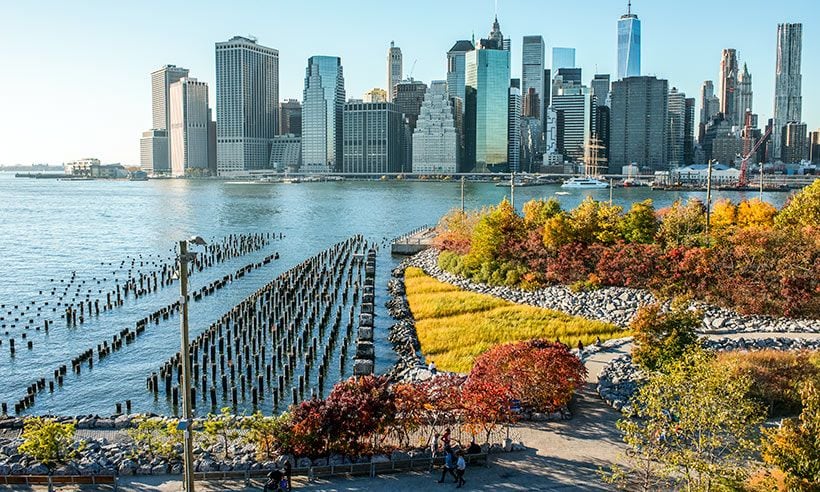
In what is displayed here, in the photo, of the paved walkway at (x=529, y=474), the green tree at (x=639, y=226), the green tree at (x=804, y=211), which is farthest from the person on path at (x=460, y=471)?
the green tree at (x=804, y=211)

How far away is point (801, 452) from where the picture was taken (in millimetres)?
16438

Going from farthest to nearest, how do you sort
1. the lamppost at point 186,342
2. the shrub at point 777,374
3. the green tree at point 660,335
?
the green tree at point 660,335, the shrub at point 777,374, the lamppost at point 186,342

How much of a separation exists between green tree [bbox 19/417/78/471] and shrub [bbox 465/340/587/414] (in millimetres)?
12434

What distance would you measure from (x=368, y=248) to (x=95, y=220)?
7067 centimetres

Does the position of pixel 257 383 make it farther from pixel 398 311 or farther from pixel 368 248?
pixel 368 248

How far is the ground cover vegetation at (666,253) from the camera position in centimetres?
4100

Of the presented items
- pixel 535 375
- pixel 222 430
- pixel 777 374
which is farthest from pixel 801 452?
pixel 222 430

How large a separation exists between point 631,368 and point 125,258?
69.4m

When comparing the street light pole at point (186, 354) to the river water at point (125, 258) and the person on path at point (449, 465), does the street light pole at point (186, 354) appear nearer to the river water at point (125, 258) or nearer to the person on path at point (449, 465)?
the person on path at point (449, 465)

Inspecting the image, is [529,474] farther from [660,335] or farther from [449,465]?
[660,335]

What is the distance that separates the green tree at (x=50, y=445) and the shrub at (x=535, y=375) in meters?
12.4

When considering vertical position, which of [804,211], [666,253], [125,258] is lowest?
[125,258]

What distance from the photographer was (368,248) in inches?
3718

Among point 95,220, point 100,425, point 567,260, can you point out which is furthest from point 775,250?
point 95,220
